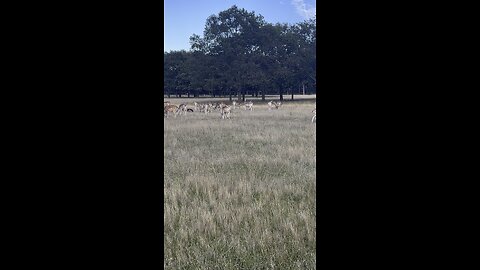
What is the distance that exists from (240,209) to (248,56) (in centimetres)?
3713

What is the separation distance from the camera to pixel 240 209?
163 inches

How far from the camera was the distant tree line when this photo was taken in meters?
39.0

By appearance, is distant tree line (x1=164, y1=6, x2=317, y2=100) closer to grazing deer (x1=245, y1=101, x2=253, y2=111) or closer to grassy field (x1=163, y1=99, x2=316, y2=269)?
grazing deer (x1=245, y1=101, x2=253, y2=111)

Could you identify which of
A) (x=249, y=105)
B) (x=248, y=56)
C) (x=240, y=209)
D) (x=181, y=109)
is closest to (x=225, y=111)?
(x=181, y=109)

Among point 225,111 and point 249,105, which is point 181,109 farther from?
point 249,105

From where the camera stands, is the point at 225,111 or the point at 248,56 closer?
the point at 225,111

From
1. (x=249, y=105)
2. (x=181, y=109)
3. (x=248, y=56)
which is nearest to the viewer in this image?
(x=181, y=109)

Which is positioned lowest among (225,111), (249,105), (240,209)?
(240,209)

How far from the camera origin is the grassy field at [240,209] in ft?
9.76

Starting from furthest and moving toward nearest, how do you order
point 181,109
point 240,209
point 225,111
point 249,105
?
1. point 249,105
2. point 181,109
3. point 225,111
4. point 240,209

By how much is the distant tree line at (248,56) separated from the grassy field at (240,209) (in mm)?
31022
